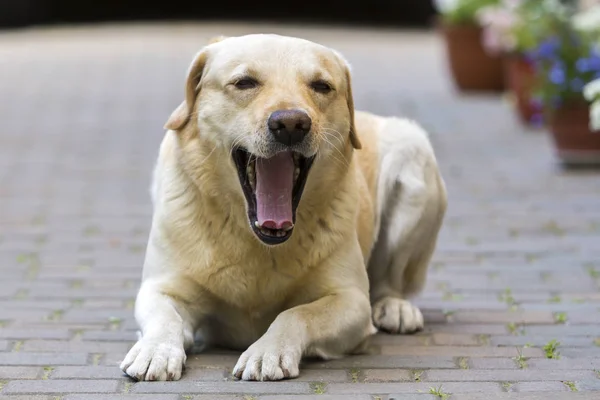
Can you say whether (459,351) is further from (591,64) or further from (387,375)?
(591,64)

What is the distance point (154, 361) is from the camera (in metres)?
4.23

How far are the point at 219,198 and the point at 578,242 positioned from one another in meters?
3.17

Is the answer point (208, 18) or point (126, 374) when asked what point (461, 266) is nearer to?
point (126, 374)

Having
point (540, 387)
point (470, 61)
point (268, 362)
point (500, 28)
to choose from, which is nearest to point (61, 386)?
point (268, 362)

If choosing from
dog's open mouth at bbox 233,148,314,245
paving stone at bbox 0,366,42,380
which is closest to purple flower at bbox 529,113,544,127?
dog's open mouth at bbox 233,148,314,245

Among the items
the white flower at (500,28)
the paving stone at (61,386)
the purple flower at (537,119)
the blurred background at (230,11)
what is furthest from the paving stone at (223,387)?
→ the blurred background at (230,11)

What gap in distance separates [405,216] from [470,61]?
8.85m

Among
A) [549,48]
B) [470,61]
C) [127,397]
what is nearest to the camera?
[127,397]

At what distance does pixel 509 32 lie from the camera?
11.7 meters

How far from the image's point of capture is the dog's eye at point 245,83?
4445 millimetres

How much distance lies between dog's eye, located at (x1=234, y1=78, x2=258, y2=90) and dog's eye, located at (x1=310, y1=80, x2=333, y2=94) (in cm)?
23

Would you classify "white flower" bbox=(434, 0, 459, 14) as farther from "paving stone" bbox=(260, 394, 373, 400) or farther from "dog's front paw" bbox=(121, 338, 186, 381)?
"paving stone" bbox=(260, 394, 373, 400)

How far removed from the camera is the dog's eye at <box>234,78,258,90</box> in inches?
175

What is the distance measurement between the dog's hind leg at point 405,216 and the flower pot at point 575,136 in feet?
13.5
